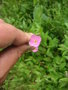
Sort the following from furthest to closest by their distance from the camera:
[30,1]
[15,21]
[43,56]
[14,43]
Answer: [30,1] < [15,21] < [43,56] < [14,43]

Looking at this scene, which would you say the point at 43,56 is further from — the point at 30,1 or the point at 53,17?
the point at 30,1

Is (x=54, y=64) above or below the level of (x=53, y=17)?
below

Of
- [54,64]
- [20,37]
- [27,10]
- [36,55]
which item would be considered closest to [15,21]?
[27,10]

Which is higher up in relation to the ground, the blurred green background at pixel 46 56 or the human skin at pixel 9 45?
the human skin at pixel 9 45

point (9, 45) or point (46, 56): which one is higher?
point (9, 45)

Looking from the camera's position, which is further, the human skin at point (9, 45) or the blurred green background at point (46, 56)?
the blurred green background at point (46, 56)

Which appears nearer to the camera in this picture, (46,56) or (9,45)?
(9,45)
